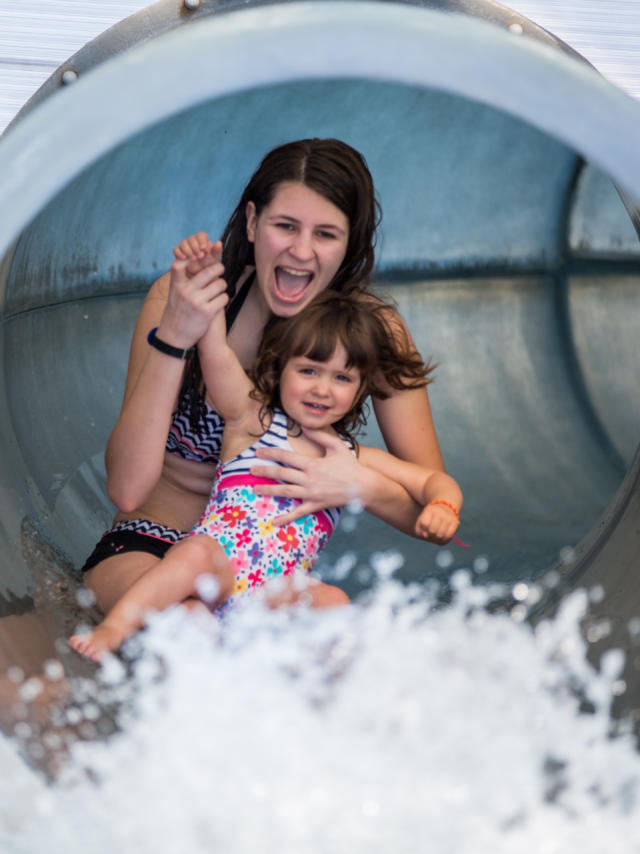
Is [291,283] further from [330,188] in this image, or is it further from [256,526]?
[256,526]

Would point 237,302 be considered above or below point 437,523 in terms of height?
above

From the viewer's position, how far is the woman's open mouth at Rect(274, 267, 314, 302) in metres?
1.62

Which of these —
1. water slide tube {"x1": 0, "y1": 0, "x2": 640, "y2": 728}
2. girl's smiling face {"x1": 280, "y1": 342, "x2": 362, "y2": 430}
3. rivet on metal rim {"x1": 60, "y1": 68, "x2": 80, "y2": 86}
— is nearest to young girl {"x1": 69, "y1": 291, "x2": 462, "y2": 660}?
girl's smiling face {"x1": 280, "y1": 342, "x2": 362, "y2": 430}

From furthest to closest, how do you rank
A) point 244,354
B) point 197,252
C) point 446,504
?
point 244,354 < point 446,504 < point 197,252

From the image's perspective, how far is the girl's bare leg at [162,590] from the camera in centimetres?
136

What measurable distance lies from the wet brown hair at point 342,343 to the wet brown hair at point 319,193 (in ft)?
0.22

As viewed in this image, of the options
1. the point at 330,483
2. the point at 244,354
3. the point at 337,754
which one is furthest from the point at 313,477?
the point at 337,754

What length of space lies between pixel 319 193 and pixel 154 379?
0.40 meters

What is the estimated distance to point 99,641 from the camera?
4.41ft

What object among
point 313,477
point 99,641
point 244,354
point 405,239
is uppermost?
point 405,239

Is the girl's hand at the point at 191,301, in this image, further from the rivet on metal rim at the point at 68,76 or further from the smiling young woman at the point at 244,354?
the rivet on metal rim at the point at 68,76

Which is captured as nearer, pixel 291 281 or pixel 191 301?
pixel 191 301

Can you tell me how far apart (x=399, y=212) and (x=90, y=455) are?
1417 millimetres

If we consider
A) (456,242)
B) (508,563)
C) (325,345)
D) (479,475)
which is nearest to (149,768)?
(325,345)
